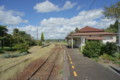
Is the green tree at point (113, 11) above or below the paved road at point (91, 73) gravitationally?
above

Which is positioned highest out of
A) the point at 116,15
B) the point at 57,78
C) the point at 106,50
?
the point at 116,15

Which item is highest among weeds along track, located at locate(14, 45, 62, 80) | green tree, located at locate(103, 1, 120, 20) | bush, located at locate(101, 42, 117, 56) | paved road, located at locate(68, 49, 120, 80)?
green tree, located at locate(103, 1, 120, 20)

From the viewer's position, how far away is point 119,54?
520 inches

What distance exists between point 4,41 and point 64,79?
79.0 feet

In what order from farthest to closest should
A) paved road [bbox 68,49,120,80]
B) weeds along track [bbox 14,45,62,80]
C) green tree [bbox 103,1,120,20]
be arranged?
green tree [bbox 103,1,120,20] → weeds along track [bbox 14,45,62,80] → paved road [bbox 68,49,120,80]

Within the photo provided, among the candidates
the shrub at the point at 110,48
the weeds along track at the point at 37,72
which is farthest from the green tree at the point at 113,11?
the weeds along track at the point at 37,72

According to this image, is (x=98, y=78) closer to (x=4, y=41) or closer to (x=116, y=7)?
(x=116, y=7)

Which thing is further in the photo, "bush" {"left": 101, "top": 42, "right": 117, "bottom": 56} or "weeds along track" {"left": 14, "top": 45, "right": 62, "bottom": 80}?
"bush" {"left": 101, "top": 42, "right": 117, "bottom": 56}

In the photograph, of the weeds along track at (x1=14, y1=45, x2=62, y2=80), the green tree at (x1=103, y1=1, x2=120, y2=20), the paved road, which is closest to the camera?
Result: the paved road

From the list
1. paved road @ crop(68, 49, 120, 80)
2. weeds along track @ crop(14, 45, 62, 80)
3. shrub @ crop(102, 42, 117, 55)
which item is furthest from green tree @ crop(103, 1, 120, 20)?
weeds along track @ crop(14, 45, 62, 80)

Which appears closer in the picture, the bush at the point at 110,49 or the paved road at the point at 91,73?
the paved road at the point at 91,73

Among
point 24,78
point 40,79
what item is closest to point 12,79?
point 24,78

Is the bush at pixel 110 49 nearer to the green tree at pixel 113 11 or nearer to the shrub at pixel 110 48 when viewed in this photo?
the shrub at pixel 110 48

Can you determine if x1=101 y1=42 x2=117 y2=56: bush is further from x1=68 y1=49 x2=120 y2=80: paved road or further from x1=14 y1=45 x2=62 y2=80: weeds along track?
x1=14 y1=45 x2=62 y2=80: weeds along track
